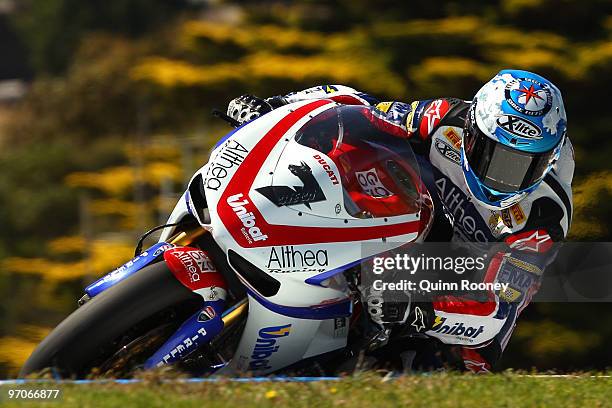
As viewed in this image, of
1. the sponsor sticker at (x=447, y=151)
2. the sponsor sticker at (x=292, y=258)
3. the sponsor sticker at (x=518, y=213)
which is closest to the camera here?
the sponsor sticker at (x=292, y=258)

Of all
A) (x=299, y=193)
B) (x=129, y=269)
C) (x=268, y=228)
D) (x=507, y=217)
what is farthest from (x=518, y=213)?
(x=129, y=269)

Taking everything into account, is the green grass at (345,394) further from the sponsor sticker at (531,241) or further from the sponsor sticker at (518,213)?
the sponsor sticker at (518,213)

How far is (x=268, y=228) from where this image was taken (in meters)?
4.07

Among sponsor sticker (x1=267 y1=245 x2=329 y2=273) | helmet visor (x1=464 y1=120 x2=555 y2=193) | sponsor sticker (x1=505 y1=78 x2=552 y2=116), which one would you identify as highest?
sponsor sticker (x1=505 y1=78 x2=552 y2=116)

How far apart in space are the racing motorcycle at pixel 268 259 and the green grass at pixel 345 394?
16.2 inches

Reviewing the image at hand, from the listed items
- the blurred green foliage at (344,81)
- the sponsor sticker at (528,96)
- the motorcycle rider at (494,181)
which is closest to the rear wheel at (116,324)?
the motorcycle rider at (494,181)

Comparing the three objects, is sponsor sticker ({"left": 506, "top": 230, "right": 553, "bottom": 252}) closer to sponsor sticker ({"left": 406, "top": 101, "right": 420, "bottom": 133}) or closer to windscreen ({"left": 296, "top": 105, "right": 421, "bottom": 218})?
windscreen ({"left": 296, "top": 105, "right": 421, "bottom": 218})

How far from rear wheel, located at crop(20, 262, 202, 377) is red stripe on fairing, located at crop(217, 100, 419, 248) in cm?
38

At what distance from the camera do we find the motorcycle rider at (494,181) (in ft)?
14.3

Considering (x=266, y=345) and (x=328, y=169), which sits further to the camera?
(x=266, y=345)

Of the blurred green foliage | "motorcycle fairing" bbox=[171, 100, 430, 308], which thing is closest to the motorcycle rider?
"motorcycle fairing" bbox=[171, 100, 430, 308]

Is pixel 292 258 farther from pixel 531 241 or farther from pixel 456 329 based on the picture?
pixel 531 241

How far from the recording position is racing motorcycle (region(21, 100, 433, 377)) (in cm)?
409

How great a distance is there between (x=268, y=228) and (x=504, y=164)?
1.09 meters
